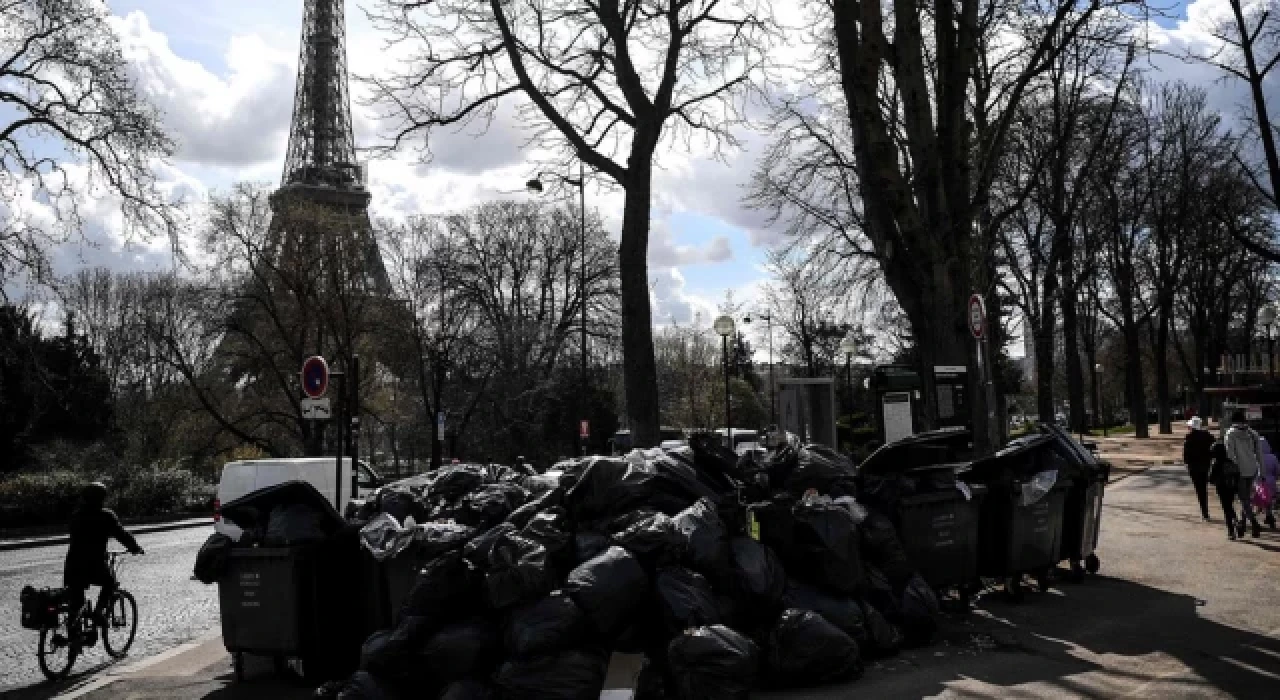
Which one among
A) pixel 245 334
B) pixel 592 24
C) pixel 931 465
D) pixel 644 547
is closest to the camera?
pixel 644 547

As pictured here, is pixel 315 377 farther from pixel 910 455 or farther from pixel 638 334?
pixel 910 455

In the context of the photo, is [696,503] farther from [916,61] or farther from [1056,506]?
[916,61]

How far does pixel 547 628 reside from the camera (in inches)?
237

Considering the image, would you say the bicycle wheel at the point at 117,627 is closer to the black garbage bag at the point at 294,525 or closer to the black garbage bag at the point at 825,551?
the black garbage bag at the point at 294,525

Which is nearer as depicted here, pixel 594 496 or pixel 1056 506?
pixel 594 496

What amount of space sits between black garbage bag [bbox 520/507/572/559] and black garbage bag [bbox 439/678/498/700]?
2.80 feet

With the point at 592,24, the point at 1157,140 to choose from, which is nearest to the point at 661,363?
the point at 1157,140

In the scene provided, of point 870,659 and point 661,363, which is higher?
point 661,363

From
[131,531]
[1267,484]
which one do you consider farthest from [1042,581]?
[131,531]

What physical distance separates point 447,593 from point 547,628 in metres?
0.81

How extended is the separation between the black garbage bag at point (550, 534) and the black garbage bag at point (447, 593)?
16.0 inches

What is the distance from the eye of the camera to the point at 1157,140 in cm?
3581

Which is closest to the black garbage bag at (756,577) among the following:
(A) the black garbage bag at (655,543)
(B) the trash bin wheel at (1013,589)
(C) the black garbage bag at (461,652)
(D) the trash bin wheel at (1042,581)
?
(A) the black garbage bag at (655,543)

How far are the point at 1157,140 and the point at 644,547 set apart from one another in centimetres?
3504
